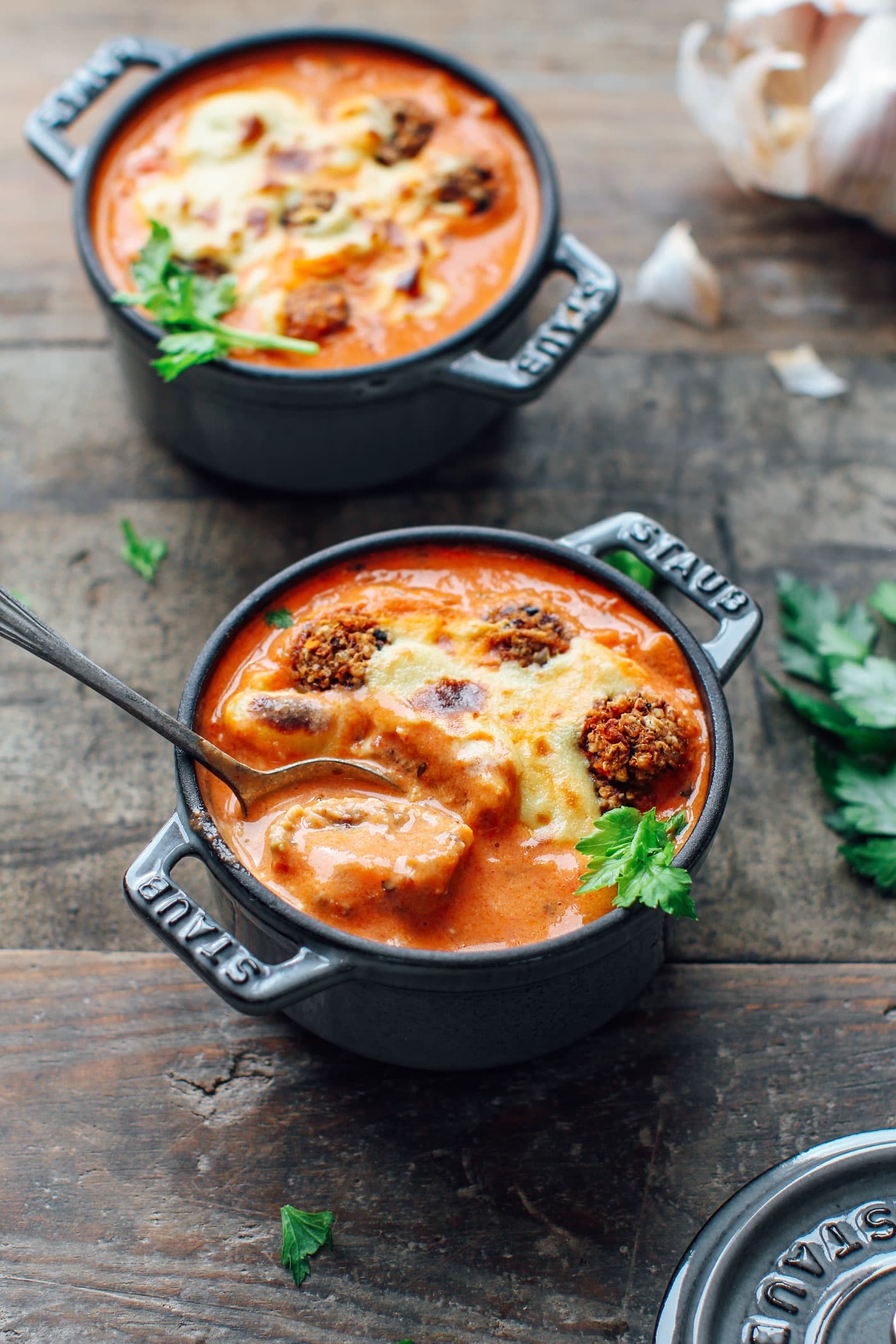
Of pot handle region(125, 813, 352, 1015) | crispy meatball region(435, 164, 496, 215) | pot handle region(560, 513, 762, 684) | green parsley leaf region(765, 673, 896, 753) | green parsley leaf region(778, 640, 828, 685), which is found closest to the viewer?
pot handle region(125, 813, 352, 1015)

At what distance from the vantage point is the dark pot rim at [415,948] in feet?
6.09

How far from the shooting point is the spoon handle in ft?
6.23

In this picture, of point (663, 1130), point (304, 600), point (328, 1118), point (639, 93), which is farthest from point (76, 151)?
point (663, 1130)

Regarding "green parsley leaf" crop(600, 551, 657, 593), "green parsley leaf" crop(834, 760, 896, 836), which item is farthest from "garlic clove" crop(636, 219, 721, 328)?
"green parsley leaf" crop(834, 760, 896, 836)

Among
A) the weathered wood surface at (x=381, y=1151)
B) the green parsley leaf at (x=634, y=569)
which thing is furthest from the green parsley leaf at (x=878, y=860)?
the green parsley leaf at (x=634, y=569)

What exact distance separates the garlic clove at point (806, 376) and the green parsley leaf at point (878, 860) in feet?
4.18

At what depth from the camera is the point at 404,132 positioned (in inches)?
120

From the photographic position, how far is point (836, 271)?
346 centimetres

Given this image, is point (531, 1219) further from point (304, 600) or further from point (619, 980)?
point (304, 600)

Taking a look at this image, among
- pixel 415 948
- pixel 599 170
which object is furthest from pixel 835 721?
pixel 599 170

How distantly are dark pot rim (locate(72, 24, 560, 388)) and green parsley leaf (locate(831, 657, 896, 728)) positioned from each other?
1044 millimetres

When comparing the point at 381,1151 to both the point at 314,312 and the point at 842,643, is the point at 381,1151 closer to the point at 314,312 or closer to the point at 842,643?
the point at 842,643

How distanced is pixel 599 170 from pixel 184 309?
5.01 ft

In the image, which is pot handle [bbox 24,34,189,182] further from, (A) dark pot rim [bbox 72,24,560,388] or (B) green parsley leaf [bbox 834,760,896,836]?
(B) green parsley leaf [bbox 834,760,896,836]
